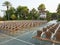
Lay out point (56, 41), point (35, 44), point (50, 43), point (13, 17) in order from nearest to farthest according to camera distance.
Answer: point (56, 41), point (50, 43), point (35, 44), point (13, 17)

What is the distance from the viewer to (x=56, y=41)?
7715mm

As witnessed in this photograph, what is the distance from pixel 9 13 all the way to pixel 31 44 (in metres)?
55.8

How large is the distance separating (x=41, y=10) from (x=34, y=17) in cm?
807

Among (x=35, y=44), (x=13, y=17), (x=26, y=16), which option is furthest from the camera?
(x=26, y=16)

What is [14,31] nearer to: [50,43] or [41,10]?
[50,43]

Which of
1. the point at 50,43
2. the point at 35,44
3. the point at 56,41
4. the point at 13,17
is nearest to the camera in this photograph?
the point at 56,41

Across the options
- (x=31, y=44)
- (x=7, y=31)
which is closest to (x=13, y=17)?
(x=7, y=31)

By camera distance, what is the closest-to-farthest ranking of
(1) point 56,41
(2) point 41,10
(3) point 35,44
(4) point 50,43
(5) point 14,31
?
1. (1) point 56,41
2. (4) point 50,43
3. (3) point 35,44
4. (5) point 14,31
5. (2) point 41,10

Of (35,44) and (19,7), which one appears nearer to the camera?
(35,44)

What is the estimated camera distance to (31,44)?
9.12 m

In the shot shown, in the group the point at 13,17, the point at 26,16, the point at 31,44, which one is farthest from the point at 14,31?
the point at 26,16

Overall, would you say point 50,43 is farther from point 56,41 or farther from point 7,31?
point 7,31

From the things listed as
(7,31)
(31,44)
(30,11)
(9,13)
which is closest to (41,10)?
(30,11)

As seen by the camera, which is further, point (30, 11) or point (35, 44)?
point (30, 11)
